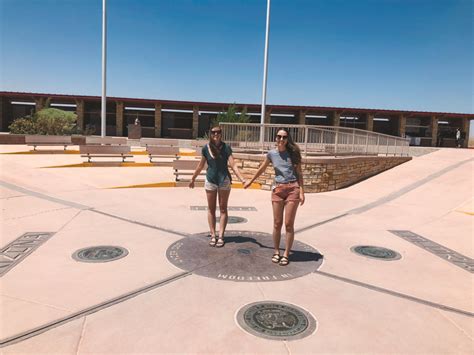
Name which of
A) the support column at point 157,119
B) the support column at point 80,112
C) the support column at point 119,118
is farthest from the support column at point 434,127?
the support column at point 80,112

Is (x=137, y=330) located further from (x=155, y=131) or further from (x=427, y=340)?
(x=155, y=131)

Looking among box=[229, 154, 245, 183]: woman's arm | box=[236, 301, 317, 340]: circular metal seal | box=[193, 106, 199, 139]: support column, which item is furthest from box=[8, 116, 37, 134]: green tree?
box=[236, 301, 317, 340]: circular metal seal

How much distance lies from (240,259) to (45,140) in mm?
17577

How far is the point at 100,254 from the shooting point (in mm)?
4715

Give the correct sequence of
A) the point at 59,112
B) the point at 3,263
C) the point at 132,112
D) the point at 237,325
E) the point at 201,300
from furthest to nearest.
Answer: the point at 132,112 < the point at 59,112 < the point at 3,263 < the point at 201,300 < the point at 237,325

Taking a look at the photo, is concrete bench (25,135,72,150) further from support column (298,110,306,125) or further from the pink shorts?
support column (298,110,306,125)

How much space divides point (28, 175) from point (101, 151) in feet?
12.8

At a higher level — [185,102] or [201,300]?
[185,102]

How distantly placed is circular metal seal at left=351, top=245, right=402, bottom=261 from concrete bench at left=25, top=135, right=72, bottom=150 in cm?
1731

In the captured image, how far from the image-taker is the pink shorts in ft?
14.6

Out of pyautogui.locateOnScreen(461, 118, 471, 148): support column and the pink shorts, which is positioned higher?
pyautogui.locateOnScreen(461, 118, 471, 148): support column

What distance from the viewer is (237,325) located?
3072 mm

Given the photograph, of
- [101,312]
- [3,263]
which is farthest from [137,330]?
[3,263]

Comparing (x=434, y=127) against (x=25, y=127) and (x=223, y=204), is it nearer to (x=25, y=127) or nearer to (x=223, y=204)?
(x=223, y=204)
